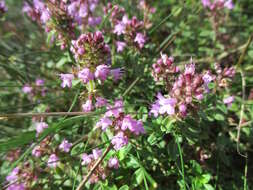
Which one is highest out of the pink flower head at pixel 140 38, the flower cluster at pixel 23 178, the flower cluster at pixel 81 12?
the flower cluster at pixel 81 12

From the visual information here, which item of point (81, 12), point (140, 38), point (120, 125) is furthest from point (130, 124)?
point (81, 12)

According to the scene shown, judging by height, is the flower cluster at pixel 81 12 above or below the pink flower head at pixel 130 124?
above

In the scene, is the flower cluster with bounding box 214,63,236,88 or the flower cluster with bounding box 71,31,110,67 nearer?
the flower cluster with bounding box 71,31,110,67

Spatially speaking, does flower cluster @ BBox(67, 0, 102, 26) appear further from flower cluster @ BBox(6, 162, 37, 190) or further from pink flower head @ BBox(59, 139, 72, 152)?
flower cluster @ BBox(6, 162, 37, 190)

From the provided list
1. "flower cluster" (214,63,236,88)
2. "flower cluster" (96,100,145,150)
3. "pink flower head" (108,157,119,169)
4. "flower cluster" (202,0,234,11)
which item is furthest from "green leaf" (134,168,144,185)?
"flower cluster" (202,0,234,11)

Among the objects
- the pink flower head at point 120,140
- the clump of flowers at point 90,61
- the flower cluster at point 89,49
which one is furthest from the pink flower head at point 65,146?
the flower cluster at point 89,49

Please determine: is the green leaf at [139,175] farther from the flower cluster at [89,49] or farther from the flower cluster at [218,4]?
the flower cluster at [218,4]

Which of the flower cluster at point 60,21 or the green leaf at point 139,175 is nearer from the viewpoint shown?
the green leaf at point 139,175

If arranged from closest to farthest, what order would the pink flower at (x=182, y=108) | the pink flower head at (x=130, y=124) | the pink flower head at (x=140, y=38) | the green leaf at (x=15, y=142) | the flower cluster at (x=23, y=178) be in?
1. the green leaf at (x=15, y=142)
2. the pink flower at (x=182, y=108)
3. the pink flower head at (x=130, y=124)
4. the flower cluster at (x=23, y=178)
5. the pink flower head at (x=140, y=38)

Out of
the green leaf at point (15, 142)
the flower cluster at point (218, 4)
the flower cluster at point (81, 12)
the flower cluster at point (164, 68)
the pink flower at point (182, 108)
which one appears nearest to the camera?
the green leaf at point (15, 142)

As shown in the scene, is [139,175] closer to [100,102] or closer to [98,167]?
[98,167]

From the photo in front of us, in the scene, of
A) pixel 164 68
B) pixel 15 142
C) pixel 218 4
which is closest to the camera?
pixel 15 142
